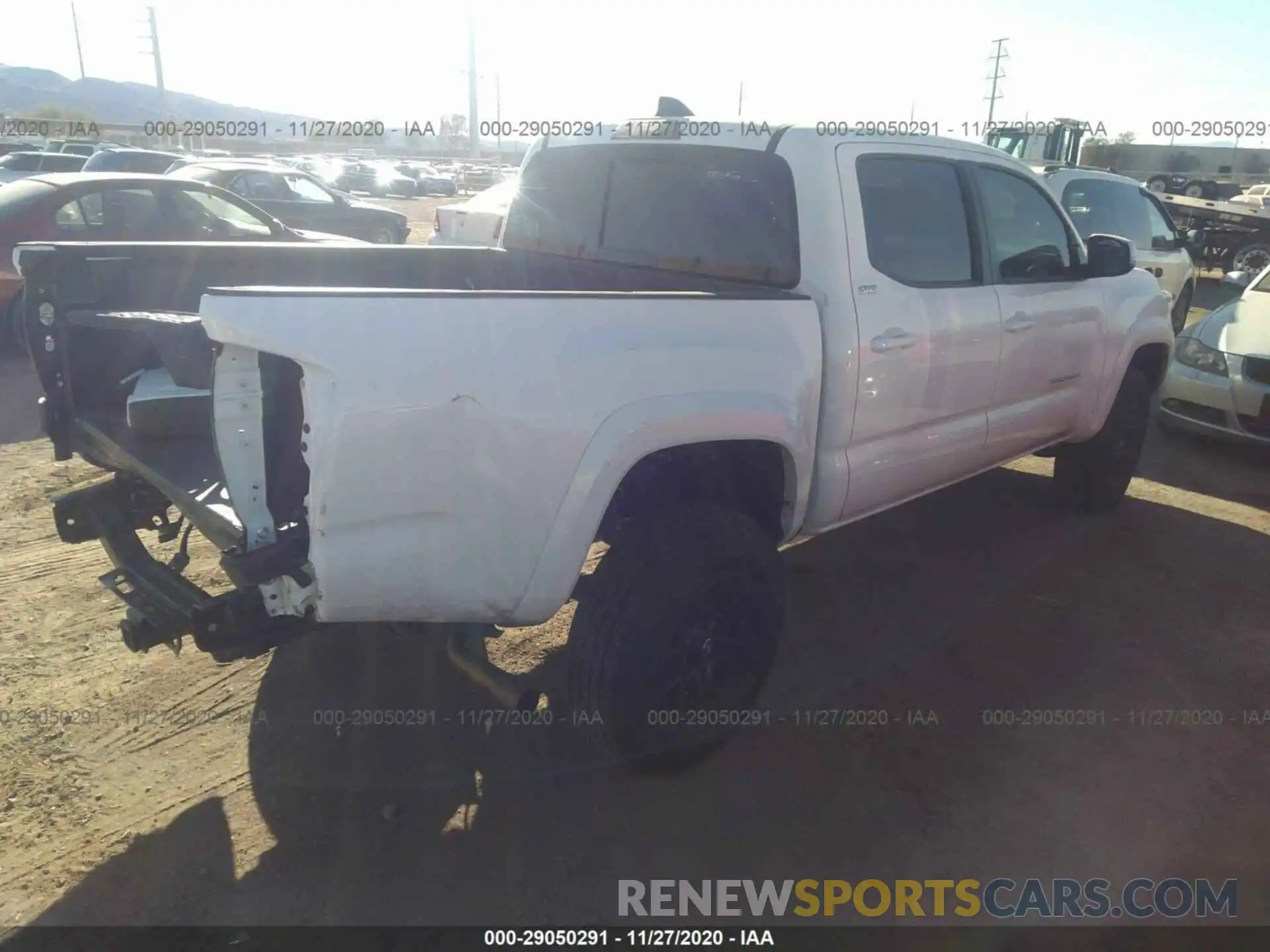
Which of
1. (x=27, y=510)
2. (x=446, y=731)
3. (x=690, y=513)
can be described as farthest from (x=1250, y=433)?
(x=27, y=510)

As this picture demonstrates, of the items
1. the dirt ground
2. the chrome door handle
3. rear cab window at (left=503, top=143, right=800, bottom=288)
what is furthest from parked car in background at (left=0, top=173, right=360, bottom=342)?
the chrome door handle

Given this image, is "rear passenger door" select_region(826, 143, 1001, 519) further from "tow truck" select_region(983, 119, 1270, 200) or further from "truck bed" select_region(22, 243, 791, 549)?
"tow truck" select_region(983, 119, 1270, 200)

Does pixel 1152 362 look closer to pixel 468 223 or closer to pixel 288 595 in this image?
pixel 288 595

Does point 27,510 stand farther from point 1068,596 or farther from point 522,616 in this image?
point 1068,596

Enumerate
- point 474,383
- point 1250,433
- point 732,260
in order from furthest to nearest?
point 1250,433, point 732,260, point 474,383

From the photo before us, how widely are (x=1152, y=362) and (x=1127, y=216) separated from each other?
451cm

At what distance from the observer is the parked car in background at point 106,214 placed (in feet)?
24.6

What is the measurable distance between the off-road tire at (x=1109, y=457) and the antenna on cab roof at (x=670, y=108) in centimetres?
295

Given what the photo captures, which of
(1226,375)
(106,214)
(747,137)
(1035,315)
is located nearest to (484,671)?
(747,137)

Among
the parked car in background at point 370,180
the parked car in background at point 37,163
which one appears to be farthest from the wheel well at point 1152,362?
the parked car in background at point 370,180

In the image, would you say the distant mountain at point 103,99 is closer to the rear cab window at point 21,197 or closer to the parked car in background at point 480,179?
the parked car in background at point 480,179

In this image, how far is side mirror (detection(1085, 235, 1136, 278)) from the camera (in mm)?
4258

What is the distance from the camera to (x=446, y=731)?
3.17 m

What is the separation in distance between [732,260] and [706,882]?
209 cm
